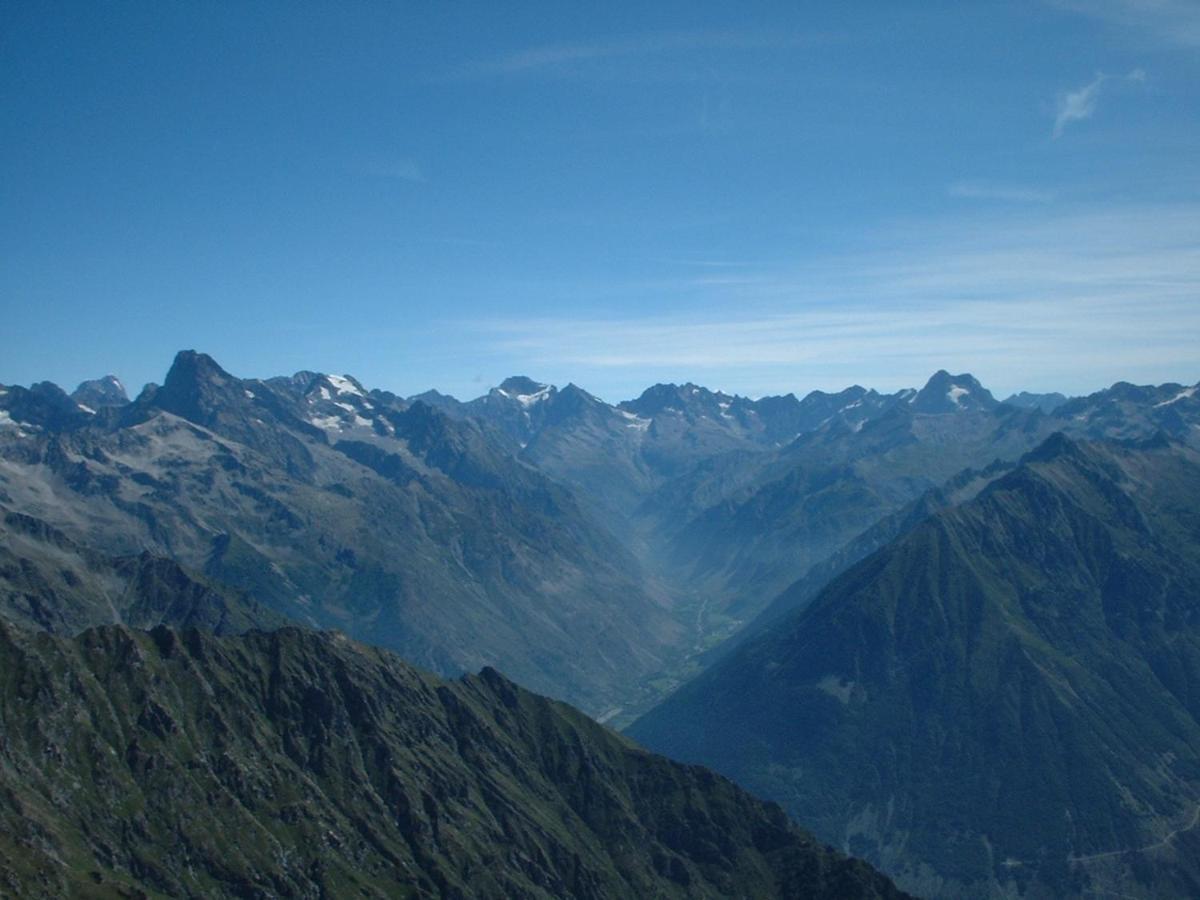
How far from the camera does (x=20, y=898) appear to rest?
195000 mm
